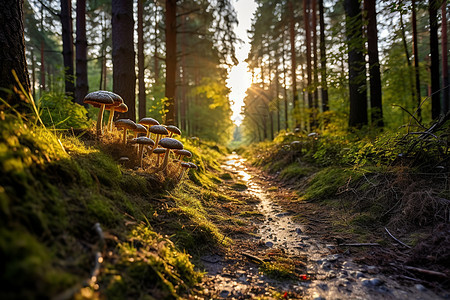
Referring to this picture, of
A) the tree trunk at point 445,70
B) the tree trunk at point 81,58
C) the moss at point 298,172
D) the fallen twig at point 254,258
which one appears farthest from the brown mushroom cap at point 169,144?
the tree trunk at point 445,70

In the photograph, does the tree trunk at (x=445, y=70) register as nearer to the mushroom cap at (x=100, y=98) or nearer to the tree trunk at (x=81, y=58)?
the mushroom cap at (x=100, y=98)

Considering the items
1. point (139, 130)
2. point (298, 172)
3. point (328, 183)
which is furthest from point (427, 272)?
point (298, 172)

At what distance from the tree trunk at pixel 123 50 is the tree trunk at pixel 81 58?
4030 mm

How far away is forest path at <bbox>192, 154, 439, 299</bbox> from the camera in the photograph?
195cm

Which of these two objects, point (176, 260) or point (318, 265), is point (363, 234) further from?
point (176, 260)

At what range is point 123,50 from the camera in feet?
17.5

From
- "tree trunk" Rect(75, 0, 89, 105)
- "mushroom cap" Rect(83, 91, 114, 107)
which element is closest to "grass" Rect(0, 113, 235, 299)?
"mushroom cap" Rect(83, 91, 114, 107)

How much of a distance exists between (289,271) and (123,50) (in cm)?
573

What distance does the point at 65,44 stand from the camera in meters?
8.72

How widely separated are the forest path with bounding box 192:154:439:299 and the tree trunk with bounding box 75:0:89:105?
328 inches

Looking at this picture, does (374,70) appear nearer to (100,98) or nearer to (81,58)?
(100,98)

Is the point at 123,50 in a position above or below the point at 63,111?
above

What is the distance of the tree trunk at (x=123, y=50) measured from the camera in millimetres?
5281

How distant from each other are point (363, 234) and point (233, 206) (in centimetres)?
239
